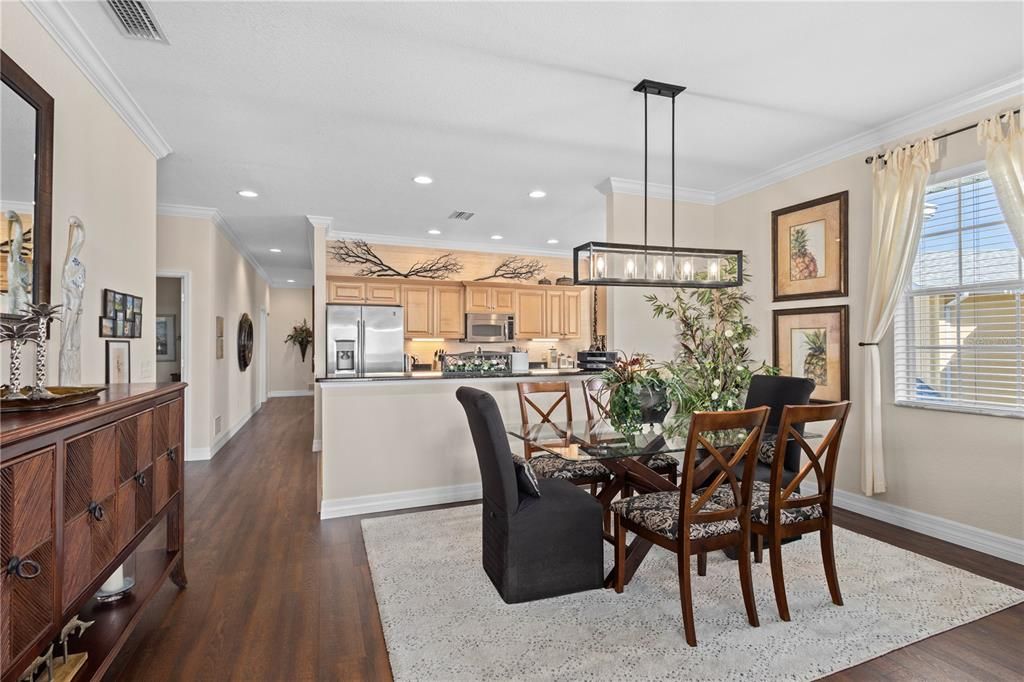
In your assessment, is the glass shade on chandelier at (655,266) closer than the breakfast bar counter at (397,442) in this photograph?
Yes

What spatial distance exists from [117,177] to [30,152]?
1.10 m

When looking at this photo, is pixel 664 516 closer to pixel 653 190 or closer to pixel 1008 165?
pixel 1008 165

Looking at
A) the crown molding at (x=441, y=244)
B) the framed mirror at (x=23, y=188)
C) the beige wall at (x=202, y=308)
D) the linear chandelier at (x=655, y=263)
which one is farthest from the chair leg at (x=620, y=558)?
the crown molding at (x=441, y=244)

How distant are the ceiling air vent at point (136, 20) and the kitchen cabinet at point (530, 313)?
18.8ft

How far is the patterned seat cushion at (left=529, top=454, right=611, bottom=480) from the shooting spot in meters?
3.19

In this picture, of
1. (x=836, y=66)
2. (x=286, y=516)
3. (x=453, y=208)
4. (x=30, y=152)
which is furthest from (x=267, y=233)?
(x=836, y=66)

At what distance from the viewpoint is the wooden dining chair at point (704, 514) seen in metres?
2.16

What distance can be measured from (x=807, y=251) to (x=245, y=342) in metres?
A: 7.39

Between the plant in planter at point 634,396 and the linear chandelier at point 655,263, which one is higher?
the linear chandelier at point 655,263

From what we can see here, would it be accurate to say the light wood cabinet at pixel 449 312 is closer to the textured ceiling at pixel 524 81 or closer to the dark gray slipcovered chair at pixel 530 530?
the textured ceiling at pixel 524 81

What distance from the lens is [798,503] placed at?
2453mm

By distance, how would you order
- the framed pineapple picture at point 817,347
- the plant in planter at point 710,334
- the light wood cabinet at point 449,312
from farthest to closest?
the light wood cabinet at point 449,312 < the plant in planter at point 710,334 < the framed pineapple picture at point 817,347

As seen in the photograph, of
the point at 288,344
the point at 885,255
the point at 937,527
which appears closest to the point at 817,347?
the point at 885,255

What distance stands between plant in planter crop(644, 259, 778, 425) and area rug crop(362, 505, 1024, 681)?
1509 mm
